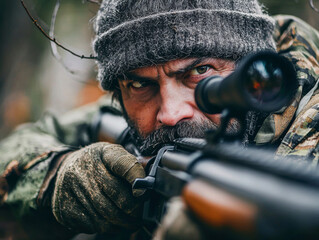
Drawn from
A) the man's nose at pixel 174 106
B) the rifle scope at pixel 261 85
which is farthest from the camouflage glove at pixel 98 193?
the rifle scope at pixel 261 85

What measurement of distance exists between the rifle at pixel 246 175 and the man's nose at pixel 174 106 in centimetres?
41

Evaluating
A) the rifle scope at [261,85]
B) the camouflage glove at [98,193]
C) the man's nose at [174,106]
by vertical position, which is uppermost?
the rifle scope at [261,85]

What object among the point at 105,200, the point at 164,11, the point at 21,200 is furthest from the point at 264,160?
the point at 21,200

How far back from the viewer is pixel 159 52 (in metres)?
1.96

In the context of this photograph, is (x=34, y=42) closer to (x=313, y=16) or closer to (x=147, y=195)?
(x=313, y=16)

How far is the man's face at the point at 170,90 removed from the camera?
1.87 meters

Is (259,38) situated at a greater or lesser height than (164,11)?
lesser

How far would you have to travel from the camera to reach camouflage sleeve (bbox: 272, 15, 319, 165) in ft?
5.45

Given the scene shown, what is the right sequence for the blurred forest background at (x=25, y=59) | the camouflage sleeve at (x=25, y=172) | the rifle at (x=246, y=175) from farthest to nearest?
the blurred forest background at (x=25, y=59)
the camouflage sleeve at (x=25, y=172)
the rifle at (x=246, y=175)

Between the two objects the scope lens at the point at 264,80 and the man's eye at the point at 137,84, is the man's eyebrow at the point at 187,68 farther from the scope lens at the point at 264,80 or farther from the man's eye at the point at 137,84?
the scope lens at the point at 264,80

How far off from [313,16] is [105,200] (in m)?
4.13

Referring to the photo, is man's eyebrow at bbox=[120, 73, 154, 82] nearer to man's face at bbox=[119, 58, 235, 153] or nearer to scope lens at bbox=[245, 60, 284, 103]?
man's face at bbox=[119, 58, 235, 153]

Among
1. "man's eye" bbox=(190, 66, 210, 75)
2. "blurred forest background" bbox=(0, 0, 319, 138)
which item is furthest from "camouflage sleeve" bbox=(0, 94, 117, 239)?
"blurred forest background" bbox=(0, 0, 319, 138)

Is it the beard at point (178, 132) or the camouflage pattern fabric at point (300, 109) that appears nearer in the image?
the camouflage pattern fabric at point (300, 109)
